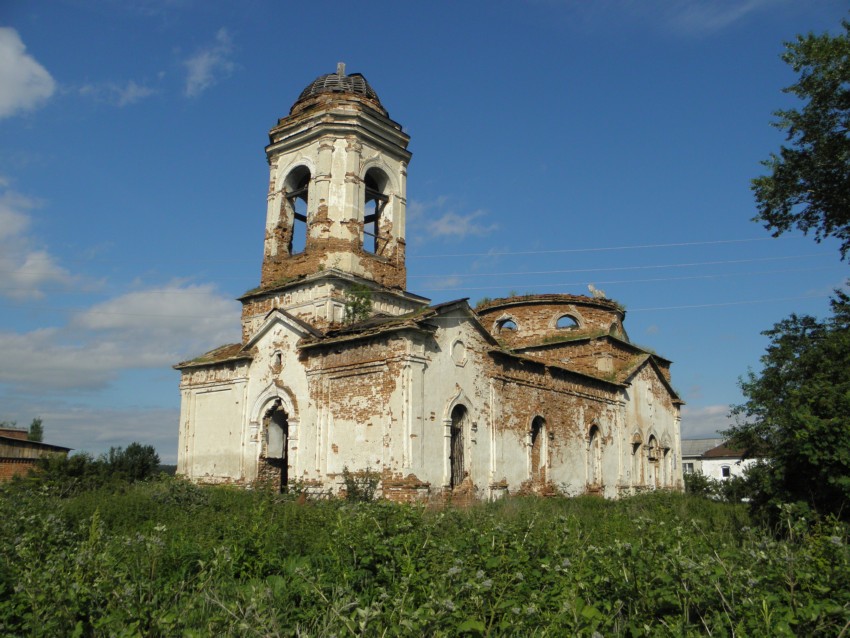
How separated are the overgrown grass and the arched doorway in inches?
379

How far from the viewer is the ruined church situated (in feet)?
48.2

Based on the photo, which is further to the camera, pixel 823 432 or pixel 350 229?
pixel 350 229

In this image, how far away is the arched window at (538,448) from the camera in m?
18.0

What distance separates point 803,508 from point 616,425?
1407cm

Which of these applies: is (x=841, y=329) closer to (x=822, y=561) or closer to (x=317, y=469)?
(x=822, y=561)

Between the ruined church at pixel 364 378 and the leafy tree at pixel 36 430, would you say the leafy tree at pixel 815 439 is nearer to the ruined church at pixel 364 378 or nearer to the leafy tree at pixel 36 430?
the ruined church at pixel 364 378

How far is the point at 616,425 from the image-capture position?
22047mm

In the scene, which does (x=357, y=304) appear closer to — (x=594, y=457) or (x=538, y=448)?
(x=538, y=448)

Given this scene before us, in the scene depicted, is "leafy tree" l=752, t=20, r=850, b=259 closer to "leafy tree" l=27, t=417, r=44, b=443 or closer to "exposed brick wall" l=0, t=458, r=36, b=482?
"exposed brick wall" l=0, t=458, r=36, b=482

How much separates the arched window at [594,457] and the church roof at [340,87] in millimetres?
11918

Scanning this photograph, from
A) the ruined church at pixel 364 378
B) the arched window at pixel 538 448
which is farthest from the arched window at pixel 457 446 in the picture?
the arched window at pixel 538 448

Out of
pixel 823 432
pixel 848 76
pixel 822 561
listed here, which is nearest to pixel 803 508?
pixel 823 432

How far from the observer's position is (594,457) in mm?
20734

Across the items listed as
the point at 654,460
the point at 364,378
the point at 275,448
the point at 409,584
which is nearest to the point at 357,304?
the point at 364,378
